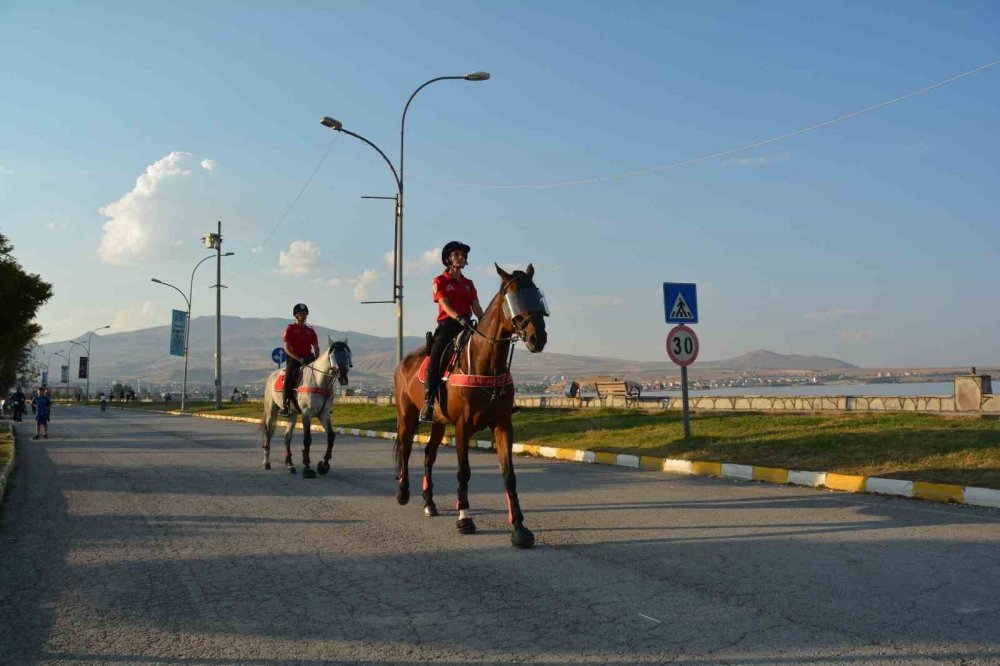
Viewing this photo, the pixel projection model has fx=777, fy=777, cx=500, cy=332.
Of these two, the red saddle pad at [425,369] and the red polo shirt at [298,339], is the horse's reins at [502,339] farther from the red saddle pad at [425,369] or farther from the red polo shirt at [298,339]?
the red polo shirt at [298,339]

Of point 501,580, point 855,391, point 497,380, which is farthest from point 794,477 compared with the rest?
point 855,391

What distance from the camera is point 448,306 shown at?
7.96m

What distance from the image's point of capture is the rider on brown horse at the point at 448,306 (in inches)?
317

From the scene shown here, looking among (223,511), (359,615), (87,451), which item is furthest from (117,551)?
(87,451)

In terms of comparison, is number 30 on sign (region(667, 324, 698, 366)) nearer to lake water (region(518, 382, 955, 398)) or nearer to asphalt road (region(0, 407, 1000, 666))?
asphalt road (region(0, 407, 1000, 666))

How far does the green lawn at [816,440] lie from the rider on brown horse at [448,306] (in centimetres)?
575

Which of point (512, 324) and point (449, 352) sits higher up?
point (512, 324)

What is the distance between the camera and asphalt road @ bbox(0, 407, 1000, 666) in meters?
4.16

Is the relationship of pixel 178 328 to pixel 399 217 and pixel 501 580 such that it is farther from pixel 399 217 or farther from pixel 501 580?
pixel 501 580

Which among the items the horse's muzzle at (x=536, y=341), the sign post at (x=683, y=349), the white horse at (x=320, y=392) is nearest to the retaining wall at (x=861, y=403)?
the sign post at (x=683, y=349)

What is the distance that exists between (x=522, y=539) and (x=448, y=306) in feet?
8.44

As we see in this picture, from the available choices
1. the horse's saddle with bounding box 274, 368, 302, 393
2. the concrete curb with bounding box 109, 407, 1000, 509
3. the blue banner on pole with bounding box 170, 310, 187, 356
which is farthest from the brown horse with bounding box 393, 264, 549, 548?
the blue banner on pole with bounding box 170, 310, 187, 356

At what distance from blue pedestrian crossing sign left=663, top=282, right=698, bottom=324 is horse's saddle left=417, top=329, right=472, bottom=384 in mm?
7373

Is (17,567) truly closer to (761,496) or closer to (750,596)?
(750,596)
